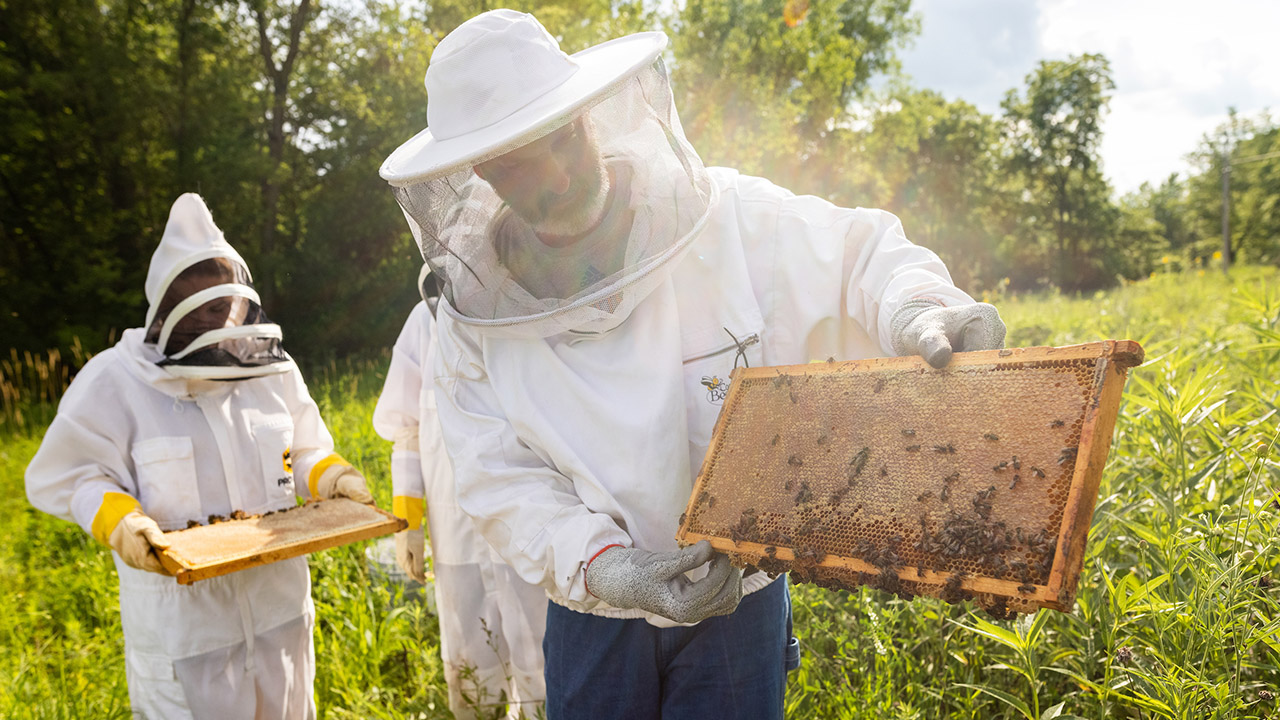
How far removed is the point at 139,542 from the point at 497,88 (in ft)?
7.96

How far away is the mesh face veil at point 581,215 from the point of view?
6.61 ft

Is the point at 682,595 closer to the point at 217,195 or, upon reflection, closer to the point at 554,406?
the point at 554,406

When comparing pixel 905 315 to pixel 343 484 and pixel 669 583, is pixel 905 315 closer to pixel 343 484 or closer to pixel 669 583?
pixel 669 583

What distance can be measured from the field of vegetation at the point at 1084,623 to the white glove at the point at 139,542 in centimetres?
114

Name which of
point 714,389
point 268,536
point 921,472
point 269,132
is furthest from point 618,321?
point 269,132

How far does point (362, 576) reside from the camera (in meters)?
4.80

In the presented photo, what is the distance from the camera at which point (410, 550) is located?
4.27 meters

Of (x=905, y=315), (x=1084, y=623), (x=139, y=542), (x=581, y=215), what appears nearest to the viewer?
(x=905, y=315)

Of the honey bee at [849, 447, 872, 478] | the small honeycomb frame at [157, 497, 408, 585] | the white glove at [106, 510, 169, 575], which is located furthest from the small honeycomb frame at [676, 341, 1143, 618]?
the white glove at [106, 510, 169, 575]

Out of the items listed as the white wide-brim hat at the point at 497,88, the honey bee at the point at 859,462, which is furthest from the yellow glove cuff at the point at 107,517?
the honey bee at the point at 859,462

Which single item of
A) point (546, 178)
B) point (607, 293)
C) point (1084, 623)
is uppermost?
point (546, 178)

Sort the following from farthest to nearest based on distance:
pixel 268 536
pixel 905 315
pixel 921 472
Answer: pixel 268 536 → pixel 905 315 → pixel 921 472

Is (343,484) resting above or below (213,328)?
below

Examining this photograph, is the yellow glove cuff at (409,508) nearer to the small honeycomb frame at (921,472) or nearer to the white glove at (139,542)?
the white glove at (139,542)
